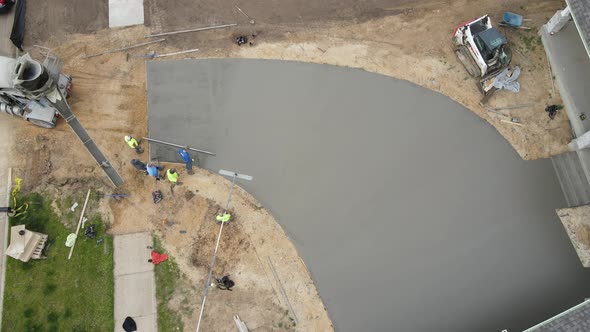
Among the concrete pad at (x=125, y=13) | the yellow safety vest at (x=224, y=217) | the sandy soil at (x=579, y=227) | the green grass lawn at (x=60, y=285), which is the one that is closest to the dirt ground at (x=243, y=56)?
the concrete pad at (x=125, y=13)

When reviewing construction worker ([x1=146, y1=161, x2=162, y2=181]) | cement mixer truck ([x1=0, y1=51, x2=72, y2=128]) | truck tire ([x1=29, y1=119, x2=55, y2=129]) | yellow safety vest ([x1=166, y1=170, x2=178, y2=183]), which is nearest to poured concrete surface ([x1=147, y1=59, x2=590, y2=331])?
construction worker ([x1=146, y1=161, x2=162, y2=181])

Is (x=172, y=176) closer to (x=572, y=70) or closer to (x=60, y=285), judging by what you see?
Answer: (x=60, y=285)

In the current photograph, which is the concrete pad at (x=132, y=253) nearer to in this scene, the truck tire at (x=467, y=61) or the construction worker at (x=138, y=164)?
the construction worker at (x=138, y=164)

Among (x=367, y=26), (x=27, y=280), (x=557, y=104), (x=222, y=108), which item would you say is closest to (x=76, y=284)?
(x=27, y=280)

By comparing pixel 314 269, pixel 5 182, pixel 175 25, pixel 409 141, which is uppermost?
pixel 175 25

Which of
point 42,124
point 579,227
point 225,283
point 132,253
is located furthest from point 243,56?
point 579,227

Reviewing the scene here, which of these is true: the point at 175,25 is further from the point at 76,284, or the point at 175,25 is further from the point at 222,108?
the point at 76,284

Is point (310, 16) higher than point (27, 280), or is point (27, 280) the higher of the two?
point (310, 16)
